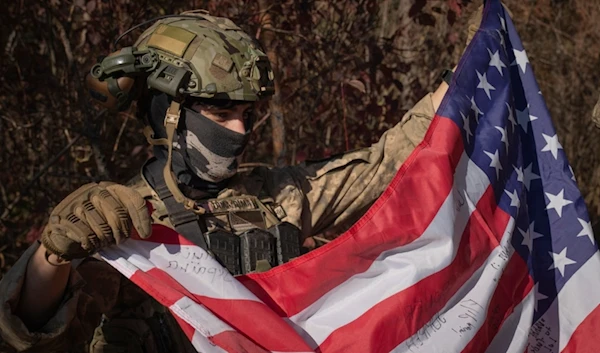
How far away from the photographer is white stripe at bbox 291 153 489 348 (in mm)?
3322

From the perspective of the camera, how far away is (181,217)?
346 cm

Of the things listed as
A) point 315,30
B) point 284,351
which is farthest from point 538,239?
point 315,30

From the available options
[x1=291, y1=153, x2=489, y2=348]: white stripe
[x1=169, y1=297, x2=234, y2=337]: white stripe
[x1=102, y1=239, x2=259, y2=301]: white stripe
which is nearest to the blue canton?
[x1=291, y1=153, x2=489, y2=348]: white stripe

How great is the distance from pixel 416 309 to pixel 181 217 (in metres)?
0.86

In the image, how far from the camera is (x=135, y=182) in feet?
12.1

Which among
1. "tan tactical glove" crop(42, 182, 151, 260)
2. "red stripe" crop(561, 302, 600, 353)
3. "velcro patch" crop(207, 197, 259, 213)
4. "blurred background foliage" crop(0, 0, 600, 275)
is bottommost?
"blurred background foliage" crop(0, 0, 600, 275)

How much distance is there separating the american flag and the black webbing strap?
0.68 feet

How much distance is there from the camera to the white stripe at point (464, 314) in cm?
338

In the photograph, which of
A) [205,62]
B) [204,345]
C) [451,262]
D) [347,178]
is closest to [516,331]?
[451,262]

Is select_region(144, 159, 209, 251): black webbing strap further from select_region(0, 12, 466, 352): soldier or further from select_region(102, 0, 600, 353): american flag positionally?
select_region(102, 0, 600, 353): american flag

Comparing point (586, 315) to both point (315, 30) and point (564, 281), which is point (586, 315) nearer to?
point (564, 281)

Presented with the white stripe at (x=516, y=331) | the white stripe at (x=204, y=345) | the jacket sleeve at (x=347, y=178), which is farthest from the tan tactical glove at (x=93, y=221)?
the white stripe at (x=516, y=331)

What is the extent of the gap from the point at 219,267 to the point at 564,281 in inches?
57.2

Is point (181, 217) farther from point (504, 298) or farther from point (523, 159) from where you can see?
point (523, 159)
